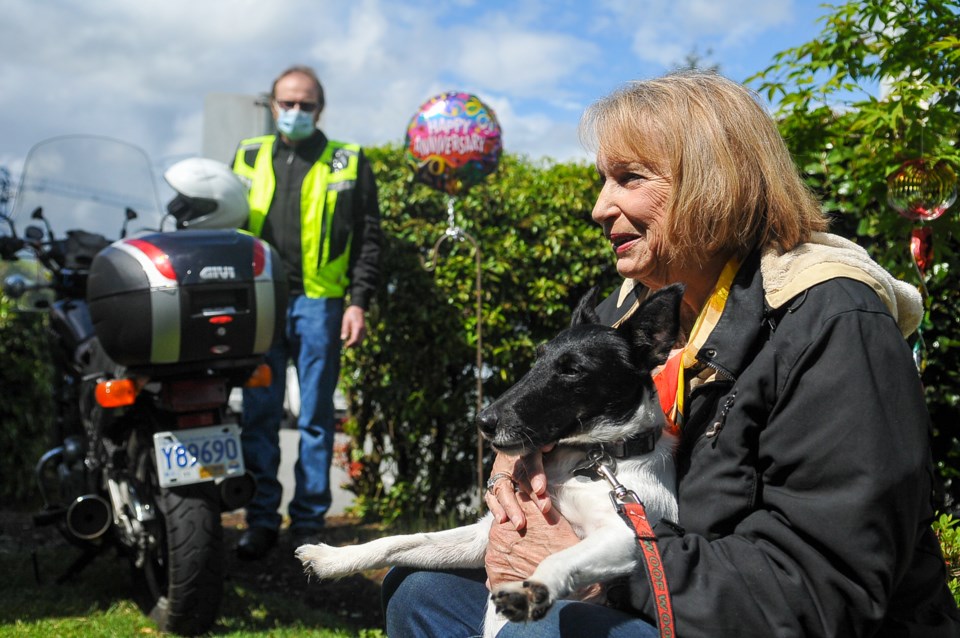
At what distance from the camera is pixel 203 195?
462cm

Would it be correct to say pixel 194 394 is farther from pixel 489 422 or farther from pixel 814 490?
pixel 814 490

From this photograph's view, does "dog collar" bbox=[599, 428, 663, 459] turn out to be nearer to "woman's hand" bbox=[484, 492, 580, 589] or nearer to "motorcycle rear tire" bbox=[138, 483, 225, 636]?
"woman's hand" bbox=[484, 492, 580, 589]

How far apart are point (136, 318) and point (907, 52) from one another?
322 cm

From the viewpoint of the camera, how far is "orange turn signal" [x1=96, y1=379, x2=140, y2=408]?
11.8 feet

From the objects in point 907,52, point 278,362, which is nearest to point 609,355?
point 907,52

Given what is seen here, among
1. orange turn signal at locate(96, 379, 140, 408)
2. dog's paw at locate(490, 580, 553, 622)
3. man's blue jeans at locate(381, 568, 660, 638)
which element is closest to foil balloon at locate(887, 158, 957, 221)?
man's blue jeans at locate(381, 568, 660, 638)

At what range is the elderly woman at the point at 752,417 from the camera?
5.11ft

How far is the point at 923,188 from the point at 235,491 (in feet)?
9.68

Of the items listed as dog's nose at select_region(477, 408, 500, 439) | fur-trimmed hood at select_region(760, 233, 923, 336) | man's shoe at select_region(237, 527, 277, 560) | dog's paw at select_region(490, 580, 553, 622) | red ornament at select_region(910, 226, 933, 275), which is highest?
red ornament at select_region(910, 226, 933, 275)

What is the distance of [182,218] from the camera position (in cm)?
468

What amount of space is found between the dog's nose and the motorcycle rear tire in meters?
1.91

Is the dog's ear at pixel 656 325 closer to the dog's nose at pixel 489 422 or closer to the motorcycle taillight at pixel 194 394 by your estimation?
the dog's nose at pixel 489 422

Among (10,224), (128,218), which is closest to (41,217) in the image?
(10,224)

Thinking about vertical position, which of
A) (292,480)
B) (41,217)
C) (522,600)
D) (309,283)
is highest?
(41,217)
